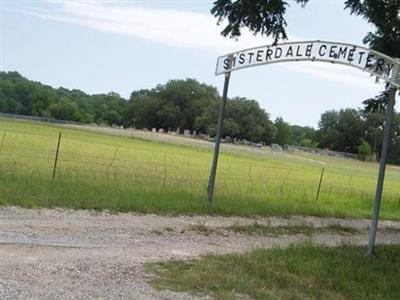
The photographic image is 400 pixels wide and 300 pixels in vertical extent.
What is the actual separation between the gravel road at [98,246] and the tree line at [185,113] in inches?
4741

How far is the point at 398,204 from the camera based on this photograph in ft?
77.2

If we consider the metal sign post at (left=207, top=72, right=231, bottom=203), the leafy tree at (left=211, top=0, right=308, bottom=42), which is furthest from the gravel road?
the leafy tree at (left=211, top=0, right=308, bottom=42)

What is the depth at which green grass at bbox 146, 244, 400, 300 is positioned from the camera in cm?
718

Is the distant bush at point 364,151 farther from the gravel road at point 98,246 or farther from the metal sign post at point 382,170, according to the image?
the metal sign post at point 382,170

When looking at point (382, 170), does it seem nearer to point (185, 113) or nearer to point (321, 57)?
point (321, 57)

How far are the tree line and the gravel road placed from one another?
120424 mm

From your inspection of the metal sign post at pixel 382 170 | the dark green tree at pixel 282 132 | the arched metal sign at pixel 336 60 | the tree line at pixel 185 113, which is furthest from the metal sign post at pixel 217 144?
the dark green tree at pixel 282 132

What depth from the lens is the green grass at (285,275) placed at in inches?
283

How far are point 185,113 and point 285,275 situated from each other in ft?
524

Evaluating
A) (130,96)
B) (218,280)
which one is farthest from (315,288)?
(130,96)

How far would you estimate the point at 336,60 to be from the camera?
468 inches

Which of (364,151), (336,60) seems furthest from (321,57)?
(364,151)

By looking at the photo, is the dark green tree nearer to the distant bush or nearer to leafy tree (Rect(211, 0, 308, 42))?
the distant bush

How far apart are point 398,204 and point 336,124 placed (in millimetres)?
139313
